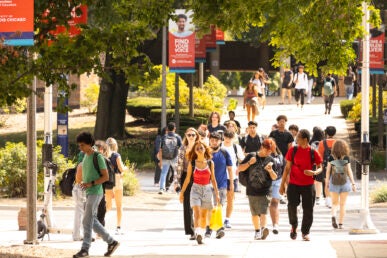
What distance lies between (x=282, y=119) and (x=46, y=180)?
581cm

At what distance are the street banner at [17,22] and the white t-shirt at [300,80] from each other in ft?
103

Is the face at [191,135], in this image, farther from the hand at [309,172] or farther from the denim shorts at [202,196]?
the hand at [309,172]

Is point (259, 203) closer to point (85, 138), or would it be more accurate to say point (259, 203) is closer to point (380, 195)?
point (85, 138)

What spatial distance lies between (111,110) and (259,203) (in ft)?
75.2

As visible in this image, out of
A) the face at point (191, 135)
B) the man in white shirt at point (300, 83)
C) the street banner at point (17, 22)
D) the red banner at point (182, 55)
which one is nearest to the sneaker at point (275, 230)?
the face at point (191, 135)

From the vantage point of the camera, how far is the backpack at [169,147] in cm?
2808

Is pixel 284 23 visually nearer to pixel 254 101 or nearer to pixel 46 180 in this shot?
pixel 46 180

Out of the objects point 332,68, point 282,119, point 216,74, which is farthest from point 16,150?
point 216,74

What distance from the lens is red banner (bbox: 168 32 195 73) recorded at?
112ft

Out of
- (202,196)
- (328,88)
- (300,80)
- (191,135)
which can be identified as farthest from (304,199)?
(300,80)

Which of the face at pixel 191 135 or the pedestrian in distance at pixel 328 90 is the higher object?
the pedestrian in distance at pixel 328 90

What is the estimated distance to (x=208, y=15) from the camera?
1920 cm

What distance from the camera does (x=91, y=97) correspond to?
168 ft

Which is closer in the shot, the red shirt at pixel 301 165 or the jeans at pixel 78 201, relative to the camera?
the red shirt at pixel 301 165
